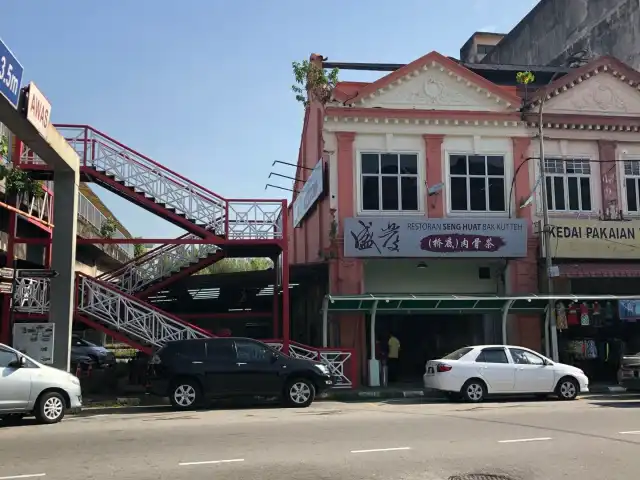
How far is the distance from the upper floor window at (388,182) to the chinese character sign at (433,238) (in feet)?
2.73

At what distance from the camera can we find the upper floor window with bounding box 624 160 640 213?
2280 cm

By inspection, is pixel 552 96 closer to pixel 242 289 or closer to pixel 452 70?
pixel 452 70

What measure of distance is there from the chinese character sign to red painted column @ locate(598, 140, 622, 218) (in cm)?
→ 329

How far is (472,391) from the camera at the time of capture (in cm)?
1599

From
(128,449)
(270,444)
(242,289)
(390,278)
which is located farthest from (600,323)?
(128,449)

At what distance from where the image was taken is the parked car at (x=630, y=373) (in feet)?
53.0

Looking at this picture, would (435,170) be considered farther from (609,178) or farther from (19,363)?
(19,363)

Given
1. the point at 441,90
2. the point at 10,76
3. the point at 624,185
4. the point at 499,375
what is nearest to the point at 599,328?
the point at 624,185

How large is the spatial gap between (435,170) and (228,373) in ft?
34.1

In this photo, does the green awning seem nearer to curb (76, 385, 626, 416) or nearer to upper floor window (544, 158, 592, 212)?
curb (76, 385, 626, 416)

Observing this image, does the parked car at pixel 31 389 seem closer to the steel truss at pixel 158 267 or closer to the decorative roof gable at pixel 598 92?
the steel truss at pixel 158 267

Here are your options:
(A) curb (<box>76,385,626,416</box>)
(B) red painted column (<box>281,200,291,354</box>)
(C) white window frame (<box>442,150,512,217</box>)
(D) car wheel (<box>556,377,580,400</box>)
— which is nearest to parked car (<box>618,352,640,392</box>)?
(D) car wheel (<box>556,377,580,400</box>)

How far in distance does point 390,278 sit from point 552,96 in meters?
8.24

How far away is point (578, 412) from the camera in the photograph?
1327 cm
